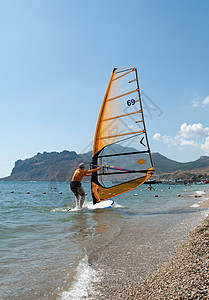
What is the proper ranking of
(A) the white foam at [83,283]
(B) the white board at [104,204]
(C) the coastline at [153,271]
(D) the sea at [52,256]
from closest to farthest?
(C) the coastline at [153,271]
(A) the white foam at [83,283]
(D) the sea at [52,256]
(B) the white board at [104,204]

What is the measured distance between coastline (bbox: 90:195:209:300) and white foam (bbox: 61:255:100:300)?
0.30 ft

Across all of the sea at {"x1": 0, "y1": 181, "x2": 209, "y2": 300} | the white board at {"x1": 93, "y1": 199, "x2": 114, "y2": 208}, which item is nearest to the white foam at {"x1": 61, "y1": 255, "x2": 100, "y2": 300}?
the sea at {"x1": 0, "y1": 181, "x2": 209, "y2": 300}

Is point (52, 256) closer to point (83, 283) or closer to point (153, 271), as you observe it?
point (83, 283)

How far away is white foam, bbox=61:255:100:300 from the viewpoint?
269cm

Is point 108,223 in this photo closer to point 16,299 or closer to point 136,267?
point 136,267

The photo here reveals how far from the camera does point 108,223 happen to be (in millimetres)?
7457

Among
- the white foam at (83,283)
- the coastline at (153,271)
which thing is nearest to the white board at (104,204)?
the coastline at (153,271)

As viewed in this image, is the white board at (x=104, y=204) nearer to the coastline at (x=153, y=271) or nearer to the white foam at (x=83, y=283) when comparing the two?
the coastline at (x=153, y=271)

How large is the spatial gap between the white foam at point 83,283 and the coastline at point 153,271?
0.09 metres

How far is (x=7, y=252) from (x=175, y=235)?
3.78 meters

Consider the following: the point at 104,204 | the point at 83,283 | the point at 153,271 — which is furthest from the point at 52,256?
the point at 104,204

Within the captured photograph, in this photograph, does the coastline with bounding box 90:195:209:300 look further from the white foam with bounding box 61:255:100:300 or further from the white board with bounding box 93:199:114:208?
the white board with bounding box 93:199:114:208

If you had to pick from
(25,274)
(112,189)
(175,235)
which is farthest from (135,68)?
(25,274)

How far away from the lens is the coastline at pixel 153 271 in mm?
2260
